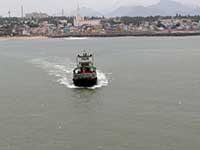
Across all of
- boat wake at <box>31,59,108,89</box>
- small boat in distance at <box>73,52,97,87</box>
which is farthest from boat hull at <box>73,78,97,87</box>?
boat wake at <box>31,59,108,89</box>

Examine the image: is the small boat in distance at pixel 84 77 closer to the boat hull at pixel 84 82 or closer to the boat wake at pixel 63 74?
the boat hull at pixel 84 82

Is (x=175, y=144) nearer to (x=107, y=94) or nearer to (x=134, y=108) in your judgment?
(x=134, y=108)

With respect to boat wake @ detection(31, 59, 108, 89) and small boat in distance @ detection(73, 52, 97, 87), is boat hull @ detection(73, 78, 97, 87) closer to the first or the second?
small boat in distance @ detection(73, 52, 97, 87)

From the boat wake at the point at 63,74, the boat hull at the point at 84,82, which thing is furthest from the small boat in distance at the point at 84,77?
the boat wake at the point at 63,74

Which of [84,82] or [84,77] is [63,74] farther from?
[84,82]

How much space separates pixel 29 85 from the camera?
39938mm

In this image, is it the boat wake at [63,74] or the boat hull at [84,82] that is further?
the boat wake at [63,74]

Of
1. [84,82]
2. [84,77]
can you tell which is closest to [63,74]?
[84,77]

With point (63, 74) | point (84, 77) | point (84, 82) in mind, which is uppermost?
point (84, 77)

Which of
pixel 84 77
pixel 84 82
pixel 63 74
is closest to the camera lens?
pixel 84 82

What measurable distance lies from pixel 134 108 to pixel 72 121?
419 cm

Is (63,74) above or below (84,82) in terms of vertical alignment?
below

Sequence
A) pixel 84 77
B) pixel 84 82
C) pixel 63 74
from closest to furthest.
Answer: pixel 84 82
pixel 84 77
pixel 63 74

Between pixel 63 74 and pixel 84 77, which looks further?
pixel 63 74
